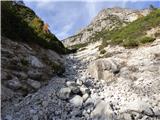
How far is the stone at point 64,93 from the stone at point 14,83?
2475 millimetres

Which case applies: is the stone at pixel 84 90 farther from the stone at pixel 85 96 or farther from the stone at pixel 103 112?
the stone at pixel 103 112

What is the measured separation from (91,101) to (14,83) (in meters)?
4.70

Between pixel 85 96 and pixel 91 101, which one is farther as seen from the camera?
Result: pixel 85 96

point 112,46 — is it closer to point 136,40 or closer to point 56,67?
point 136,40

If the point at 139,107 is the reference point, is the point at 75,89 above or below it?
above

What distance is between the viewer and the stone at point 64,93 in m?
20.2

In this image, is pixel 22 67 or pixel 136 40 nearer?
pixel 22 67

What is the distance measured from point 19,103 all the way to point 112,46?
1309 cm

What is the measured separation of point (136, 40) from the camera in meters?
29.5

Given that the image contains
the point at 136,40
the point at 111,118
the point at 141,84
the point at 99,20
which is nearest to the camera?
the point at 111,118

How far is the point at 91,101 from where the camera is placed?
19672 millimetres

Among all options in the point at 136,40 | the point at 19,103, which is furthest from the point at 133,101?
the point at 136,40

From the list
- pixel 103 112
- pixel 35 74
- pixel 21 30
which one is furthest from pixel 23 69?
pixel 103 112

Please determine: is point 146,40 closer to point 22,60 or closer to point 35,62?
Result: point 35,62
